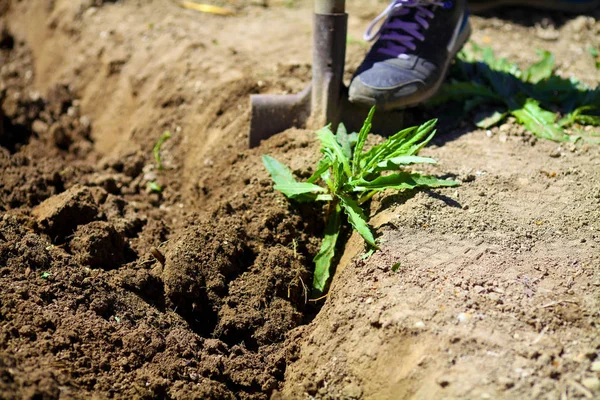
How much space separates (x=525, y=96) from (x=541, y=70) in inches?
14.2

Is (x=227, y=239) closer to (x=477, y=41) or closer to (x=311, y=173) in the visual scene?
(x=311, y=173)

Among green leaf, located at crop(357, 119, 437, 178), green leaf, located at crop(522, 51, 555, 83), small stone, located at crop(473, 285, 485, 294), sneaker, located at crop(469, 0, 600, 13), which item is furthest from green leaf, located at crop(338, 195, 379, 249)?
sneaker, located at crop(469, 0, 600, 13)

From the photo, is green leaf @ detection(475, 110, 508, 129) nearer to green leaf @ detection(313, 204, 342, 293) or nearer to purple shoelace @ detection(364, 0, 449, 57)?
purple shoelace @ detection(364, 0, 449, 57)

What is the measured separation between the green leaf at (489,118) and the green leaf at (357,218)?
94 centimetres

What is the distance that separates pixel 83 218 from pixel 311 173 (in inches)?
40.1

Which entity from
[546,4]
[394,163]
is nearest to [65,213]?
[394,163]

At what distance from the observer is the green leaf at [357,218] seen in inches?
85.9

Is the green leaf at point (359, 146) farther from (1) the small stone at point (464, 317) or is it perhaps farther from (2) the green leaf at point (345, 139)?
(1) the small stone at point (464, 317)

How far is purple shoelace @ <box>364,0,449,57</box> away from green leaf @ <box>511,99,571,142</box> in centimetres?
63

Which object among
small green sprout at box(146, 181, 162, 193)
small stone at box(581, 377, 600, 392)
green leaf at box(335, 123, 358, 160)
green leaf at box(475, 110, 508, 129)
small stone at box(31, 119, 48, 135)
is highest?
green leaf at box(335, 123, 358, 160)

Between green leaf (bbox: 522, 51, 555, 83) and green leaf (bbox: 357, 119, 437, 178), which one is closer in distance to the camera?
green leaf (bbox: 357, 119, 437, 178)

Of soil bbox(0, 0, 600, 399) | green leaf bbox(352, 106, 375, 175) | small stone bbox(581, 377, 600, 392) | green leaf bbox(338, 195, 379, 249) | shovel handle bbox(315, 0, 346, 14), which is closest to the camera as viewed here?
small stone bbox(581, 377, 600, 392)

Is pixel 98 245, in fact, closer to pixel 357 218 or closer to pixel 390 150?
pixel 357 218

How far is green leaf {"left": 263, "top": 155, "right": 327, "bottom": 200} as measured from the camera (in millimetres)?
2400
